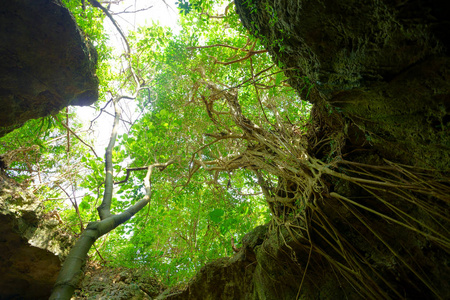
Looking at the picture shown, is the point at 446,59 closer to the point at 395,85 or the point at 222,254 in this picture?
the point at 395,85

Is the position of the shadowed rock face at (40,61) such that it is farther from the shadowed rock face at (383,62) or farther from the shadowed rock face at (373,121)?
the shadowed rock face at (383,62)

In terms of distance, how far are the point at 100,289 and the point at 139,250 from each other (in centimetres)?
88

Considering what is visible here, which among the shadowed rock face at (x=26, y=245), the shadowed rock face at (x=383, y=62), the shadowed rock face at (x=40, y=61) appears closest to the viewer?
the shadowed rock face at (x=383, y=62)

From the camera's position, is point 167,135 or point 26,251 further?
point 167,135

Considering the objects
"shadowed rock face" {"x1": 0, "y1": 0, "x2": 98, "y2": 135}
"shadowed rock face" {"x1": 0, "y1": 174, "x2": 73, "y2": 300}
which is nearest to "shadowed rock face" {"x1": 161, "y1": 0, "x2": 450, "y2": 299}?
"shadowed rock face" {"x1": 0, "y1": 0, "x2": 98, "y2": 135}

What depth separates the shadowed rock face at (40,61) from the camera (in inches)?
105

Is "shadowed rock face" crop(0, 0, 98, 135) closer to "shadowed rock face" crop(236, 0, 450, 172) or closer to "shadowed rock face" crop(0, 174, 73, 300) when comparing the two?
"shadowed rock face" crop(0, 174, 73, 300)

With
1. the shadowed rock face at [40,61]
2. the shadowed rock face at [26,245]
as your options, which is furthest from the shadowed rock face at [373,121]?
the shadowed rock face at [26,245]

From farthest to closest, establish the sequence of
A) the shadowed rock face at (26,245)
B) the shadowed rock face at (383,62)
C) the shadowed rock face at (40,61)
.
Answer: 1. the shadowed rock face at (26,245)
2. the shadowed rock face at (40,61)
3. the shadowed rock face at (383,62)

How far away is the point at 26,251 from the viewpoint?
327 centimetres

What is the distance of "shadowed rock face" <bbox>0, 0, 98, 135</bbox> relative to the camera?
266 centimetres

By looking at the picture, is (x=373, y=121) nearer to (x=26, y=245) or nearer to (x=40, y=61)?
(x=40, y=61)

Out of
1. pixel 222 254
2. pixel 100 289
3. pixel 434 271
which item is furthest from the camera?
pixel 222 254

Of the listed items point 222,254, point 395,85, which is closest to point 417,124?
point 395,85
